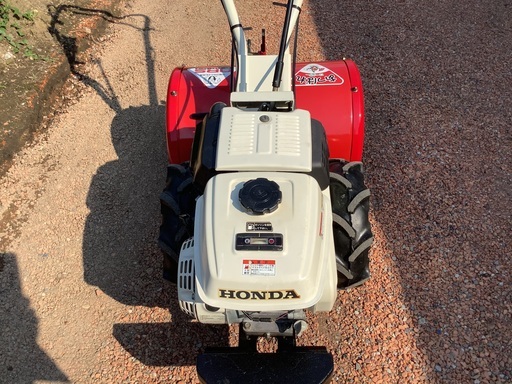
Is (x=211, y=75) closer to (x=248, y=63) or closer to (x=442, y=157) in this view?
(x=248, y=63)

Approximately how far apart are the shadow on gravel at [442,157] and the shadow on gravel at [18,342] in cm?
227

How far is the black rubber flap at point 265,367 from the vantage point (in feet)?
7.44

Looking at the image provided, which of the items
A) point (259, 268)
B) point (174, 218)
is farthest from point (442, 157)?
point (259, 268)

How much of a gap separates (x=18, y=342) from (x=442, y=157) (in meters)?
3.39

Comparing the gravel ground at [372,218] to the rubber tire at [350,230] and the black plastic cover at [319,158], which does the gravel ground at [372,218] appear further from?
the black plastic cover at [319,158]

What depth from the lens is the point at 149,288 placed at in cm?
328

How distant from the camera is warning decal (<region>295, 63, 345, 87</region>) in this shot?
3.33m

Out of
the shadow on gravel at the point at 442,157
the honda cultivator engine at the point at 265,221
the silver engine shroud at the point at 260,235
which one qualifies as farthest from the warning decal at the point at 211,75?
the shadow on gravel at the point at 442,157

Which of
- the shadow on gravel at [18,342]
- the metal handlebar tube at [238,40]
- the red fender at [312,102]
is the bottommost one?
the shadow on gravel at [18,342]

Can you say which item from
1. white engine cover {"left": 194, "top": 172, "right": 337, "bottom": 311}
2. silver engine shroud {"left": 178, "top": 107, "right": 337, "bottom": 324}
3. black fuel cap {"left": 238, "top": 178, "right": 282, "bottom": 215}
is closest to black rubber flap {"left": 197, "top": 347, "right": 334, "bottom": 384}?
silver engine shroud {"left": 178, "top": 107, "right": 337, "bottom": 324}

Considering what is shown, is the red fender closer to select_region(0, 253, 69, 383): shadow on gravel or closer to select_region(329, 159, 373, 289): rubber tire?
select_region(329, 159, 373, 289): rubber tire

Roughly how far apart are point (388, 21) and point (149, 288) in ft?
13.7

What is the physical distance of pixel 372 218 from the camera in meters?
3.62

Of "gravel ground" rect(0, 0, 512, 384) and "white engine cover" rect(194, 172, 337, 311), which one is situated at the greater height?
"white engine cover" rect(194, 172, 337, 311)
